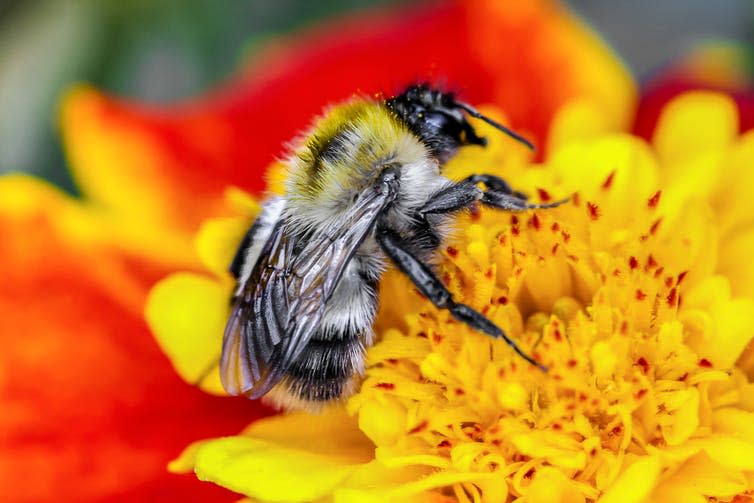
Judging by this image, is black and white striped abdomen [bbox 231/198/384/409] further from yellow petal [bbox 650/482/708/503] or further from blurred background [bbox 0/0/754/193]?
blurred background [bbox 0/0/754/193]

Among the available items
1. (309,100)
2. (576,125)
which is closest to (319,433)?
(576,125)

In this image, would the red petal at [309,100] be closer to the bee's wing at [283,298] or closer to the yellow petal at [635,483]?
the bee's wing at [283,298]

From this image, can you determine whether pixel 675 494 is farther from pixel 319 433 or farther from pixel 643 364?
pixel 319 433

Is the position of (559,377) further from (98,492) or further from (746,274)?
(98,492)

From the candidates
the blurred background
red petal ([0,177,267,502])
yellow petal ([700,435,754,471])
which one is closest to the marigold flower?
yellow petal ([700,435,754,471])

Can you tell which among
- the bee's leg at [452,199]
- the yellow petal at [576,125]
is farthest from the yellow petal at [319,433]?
the yellow petal at [576,125]

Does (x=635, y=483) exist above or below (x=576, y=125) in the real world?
below
